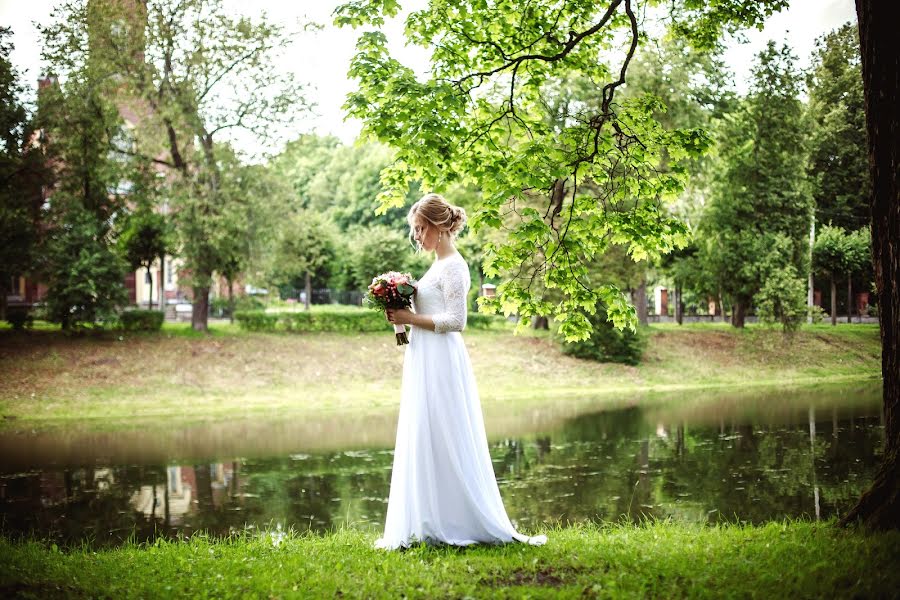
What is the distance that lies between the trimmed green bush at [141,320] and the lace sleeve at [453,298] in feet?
81.2

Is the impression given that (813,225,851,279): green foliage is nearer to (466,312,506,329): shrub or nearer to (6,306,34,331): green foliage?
(466,312,506,329): shrub

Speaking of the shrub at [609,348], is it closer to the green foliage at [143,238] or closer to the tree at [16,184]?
the green foliage at [143,238]

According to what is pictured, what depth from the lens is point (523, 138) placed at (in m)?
9.23

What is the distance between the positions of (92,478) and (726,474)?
34.9 ft

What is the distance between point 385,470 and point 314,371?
1322cm

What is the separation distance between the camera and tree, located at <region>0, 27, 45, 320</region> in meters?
25.2

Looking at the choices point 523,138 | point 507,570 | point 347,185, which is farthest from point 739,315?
→ point 507,570

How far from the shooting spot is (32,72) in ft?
85.1

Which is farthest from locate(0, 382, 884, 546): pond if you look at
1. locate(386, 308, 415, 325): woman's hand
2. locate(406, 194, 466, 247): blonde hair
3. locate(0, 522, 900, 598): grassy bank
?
locate(406, 194, 466, 247): blonde hair

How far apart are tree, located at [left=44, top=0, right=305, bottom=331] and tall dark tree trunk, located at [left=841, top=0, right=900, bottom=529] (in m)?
23.8

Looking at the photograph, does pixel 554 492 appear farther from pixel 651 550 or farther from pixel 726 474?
pixel 651 550

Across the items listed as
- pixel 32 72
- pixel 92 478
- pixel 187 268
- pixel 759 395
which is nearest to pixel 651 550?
pixel 92 478

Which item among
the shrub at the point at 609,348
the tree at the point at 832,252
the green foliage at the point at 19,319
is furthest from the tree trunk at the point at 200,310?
the tree at the point at 832,252

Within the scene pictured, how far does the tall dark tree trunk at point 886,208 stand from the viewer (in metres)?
5.90
